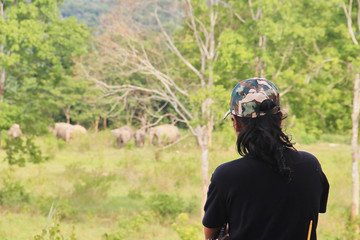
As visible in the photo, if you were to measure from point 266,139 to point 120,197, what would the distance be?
19.8 meters

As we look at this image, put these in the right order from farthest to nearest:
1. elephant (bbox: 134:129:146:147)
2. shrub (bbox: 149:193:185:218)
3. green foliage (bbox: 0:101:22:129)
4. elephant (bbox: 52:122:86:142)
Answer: elephant (bbox: 52:122:86:142) → elephant (bbox: 134:129:146:147) → shrub (bbox: 149:193:185:218) → green foliage (bbox: 0:101:22:129)

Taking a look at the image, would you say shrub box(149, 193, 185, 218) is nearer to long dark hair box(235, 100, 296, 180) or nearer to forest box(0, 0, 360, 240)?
forest box(0, 0, 360, 240)

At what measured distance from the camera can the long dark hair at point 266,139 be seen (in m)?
2.04

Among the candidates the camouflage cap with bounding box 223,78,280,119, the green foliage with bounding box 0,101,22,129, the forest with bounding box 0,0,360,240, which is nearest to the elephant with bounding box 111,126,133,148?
the forest with bounding box 0,0,360,240

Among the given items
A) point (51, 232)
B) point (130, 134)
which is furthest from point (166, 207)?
point (130, 134)

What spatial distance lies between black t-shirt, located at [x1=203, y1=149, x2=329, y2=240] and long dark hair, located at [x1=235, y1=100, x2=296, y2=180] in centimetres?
3

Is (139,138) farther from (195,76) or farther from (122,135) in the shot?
(195,76)

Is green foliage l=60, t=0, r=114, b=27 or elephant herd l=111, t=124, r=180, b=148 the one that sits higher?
A: green foliage l=60, t=0, r=114, b=27

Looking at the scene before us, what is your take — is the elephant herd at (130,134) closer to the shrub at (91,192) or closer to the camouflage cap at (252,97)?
the shrub at (91,192)

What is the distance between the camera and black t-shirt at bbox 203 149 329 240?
2051mm

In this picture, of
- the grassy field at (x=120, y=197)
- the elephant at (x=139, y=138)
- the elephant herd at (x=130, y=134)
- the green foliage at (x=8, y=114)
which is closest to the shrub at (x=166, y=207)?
the grassy field at (x=120, y=197)

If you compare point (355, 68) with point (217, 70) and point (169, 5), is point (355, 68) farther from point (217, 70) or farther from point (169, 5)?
point (169, 5)

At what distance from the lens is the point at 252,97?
211 cm

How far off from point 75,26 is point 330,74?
31.4 ft
